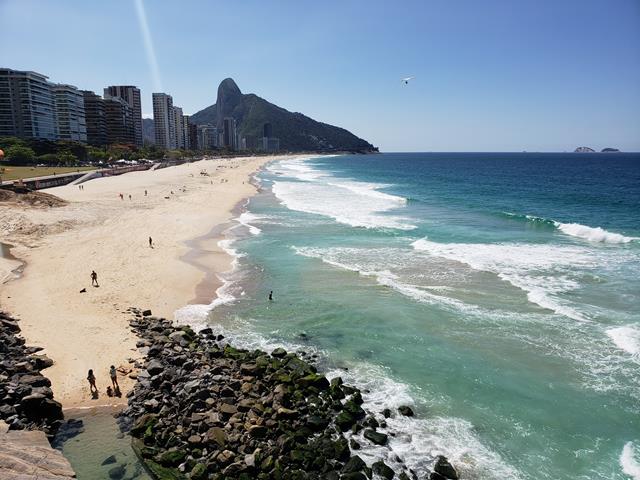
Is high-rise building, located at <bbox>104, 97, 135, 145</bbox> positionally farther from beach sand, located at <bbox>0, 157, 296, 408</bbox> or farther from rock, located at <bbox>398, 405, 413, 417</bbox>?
rock, located at <bbox>398, 405, 413, 417</bbox>

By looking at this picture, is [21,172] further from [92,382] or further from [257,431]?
[257,431]

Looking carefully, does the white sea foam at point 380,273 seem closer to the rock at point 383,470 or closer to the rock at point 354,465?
the rock at point 383,470

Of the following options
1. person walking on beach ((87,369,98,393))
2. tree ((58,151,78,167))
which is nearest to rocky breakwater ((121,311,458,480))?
person walking on beach ((87,369,98,393))

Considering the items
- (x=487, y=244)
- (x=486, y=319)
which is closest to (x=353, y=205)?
(x=487, y=244)

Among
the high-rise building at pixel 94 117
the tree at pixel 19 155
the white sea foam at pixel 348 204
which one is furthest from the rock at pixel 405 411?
the high-rise building at pixel 94 117

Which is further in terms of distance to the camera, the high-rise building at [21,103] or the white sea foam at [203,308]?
the high-rise building at [21,103]
